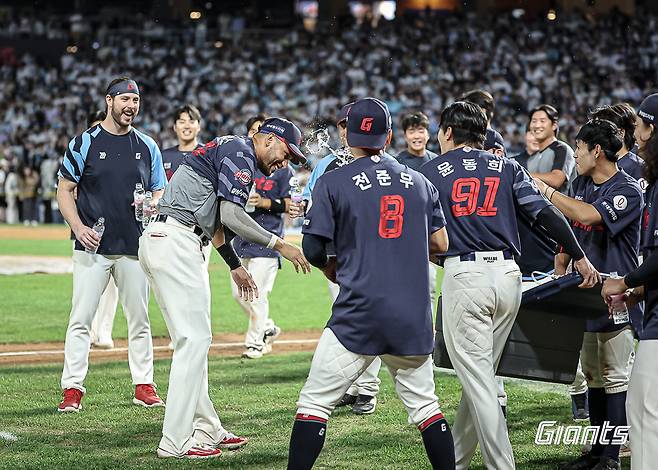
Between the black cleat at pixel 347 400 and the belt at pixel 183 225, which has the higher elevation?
the belt at pixel 183 225

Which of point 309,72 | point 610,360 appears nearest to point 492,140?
point 610,360

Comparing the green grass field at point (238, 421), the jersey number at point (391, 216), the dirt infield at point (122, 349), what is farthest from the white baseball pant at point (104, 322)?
the jersey number at point (391, 216)

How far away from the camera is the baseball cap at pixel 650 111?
5.63 m

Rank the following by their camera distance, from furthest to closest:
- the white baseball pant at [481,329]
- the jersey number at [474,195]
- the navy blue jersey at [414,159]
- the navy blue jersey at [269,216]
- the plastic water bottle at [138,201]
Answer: the navy blue jersey at [269,216] → the navy blue jersey at [414,159] → the plastic water bottle at [138,201] → the jersey number at [474,195] → the white baseball pant at [481,329]

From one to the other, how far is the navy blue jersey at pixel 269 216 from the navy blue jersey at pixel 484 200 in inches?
187

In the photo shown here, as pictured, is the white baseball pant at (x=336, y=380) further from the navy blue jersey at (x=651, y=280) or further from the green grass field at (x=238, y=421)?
the navy blue jersey at (x=651, y=280)

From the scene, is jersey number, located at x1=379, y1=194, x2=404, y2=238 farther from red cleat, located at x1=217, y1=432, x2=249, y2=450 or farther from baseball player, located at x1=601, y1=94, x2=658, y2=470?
red cleat, located at x1=217, y1=432, x2=249, y2=450

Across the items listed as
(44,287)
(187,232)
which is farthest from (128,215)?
(44,287)

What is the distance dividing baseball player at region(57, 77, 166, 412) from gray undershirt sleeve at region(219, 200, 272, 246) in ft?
6.88

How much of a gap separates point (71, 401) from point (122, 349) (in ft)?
10.8

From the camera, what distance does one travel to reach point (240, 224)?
19.9 feet

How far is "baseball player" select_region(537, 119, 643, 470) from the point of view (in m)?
6.05

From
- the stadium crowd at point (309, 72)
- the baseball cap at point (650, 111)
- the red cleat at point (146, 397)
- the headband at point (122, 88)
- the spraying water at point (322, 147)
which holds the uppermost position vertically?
the stadium crowd at point (309, 72)

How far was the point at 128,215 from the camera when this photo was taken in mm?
8133
